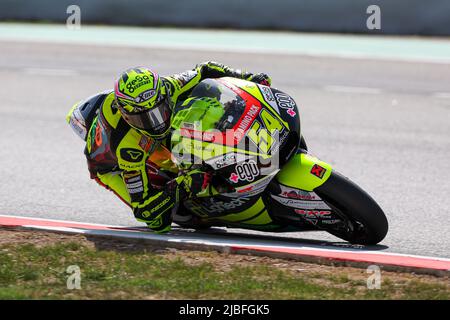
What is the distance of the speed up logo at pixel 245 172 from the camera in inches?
241

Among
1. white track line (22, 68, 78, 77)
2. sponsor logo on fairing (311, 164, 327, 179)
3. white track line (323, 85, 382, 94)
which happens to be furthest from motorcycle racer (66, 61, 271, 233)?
white track line (22, 68, 78, 77)

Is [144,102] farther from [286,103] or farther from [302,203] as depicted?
[302,203]

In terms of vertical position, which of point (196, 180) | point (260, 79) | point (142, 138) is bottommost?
point (196, 180)

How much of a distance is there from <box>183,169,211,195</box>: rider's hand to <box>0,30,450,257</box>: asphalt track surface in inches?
42.0

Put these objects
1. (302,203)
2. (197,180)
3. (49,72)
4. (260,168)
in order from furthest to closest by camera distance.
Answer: (49,72) → (302,203) → (197,180) → (260,168)

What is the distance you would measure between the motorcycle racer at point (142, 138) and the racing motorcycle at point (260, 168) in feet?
0.59

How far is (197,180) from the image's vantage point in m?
6.29

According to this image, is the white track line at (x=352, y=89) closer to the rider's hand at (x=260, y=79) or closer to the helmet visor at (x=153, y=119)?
the rider's hand at (x=260, y=79)

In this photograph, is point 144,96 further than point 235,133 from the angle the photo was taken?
Yes

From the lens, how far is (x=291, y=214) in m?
6.51

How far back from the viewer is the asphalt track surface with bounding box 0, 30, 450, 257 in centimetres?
790

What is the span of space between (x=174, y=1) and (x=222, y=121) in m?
11.9

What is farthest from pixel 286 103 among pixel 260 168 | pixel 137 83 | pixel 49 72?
pixel 49 72

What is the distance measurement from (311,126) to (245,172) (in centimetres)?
492
